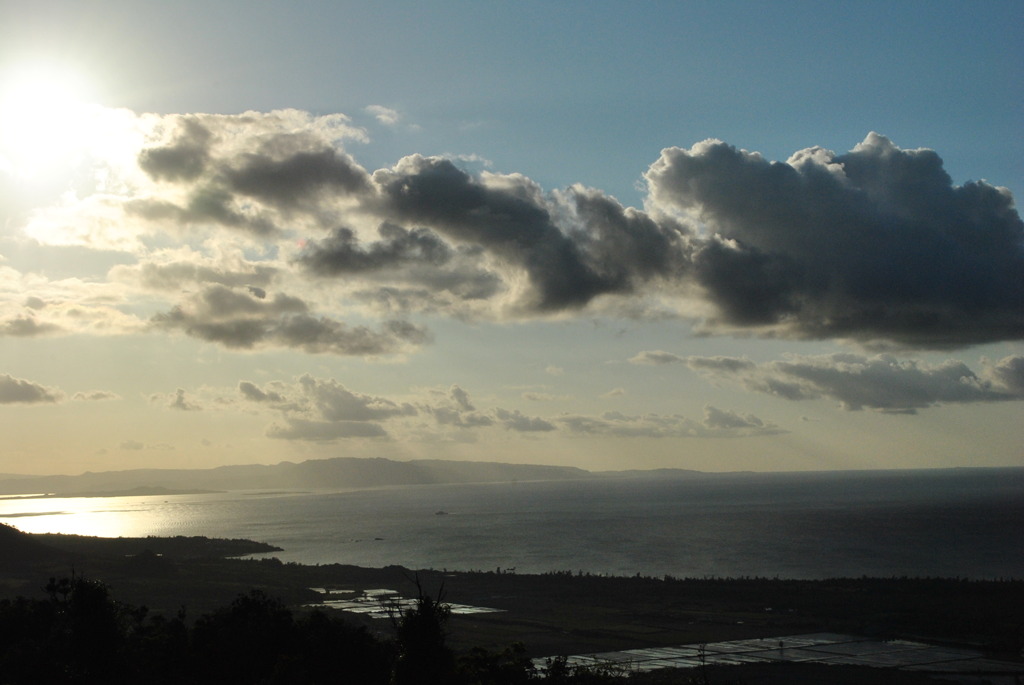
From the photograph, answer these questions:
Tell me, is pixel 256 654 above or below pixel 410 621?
below

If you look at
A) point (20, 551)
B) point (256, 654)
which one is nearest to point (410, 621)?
point (256, 654)

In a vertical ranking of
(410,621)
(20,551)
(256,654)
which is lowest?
(20,551)

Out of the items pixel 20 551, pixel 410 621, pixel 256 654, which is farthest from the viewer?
pixel 20 551

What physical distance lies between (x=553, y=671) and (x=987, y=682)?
40368 mm

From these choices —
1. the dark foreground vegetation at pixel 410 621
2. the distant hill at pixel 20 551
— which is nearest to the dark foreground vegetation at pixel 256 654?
the dark foreground vegetation at pixel 410 621

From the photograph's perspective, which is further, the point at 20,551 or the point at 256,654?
the point at 20,551

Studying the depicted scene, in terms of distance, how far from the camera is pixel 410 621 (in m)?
33.0

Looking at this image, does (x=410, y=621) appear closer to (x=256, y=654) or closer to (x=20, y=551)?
(x=256, y=654)

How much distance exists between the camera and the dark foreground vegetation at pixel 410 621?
42438 mm

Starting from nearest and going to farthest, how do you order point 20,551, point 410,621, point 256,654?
point 410,621 → point 256,654 → point 20,551

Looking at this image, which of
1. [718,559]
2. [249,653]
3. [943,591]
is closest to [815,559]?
[718,559]

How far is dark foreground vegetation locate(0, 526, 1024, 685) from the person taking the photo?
42438 mm

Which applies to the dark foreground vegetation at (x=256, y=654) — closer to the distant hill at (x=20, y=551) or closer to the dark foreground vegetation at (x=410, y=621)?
the dark foreground vegetation at (x=410, y=621)

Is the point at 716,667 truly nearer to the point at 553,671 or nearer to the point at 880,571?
the point at 553,671
